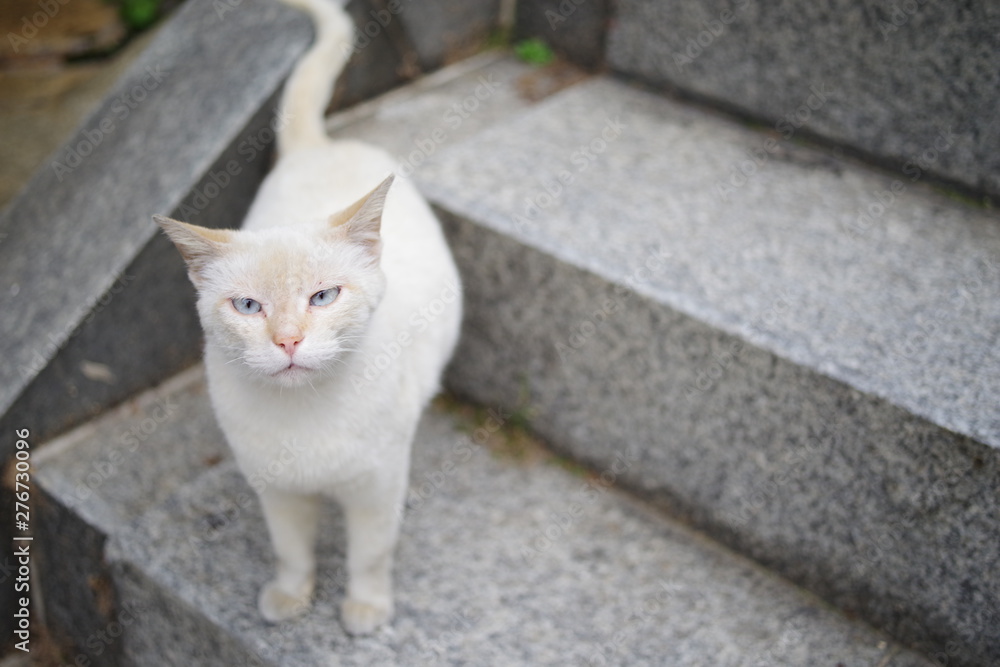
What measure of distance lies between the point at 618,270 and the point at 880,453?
67cm

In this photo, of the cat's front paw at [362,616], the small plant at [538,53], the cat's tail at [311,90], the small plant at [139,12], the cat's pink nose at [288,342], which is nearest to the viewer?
the cat's pink nose at [288,342]

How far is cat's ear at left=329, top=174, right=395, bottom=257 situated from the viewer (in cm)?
140

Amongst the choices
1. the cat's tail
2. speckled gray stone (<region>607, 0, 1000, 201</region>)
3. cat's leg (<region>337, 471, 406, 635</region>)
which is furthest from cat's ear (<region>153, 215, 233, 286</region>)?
speckled gray stone (<region>607, 0, 1000, 201</region>)

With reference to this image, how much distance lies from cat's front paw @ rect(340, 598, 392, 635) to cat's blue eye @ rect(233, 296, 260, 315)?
720 mm

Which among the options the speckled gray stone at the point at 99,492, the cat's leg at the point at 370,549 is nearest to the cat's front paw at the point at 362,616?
the cat's leg at the point at 370,549

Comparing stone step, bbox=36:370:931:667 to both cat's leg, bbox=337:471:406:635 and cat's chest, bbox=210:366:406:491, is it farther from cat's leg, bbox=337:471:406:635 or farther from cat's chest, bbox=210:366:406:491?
cat's chest, bbox=210:366:406:491

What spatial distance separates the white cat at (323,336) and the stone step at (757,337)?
28 centimetres

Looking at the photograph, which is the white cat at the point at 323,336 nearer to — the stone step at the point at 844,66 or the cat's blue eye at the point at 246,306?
the cat's blue eye at the point at 246,306

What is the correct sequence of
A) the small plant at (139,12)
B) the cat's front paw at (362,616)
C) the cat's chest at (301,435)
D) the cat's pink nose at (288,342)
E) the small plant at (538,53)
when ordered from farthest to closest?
the small plant at (139,12), the small plant at (538,53), the cat's front paw at (362,616), the cat's chest at (301,435), the cat's pink nose at (288,342)

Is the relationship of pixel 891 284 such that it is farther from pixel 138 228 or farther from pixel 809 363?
pixel 138 228

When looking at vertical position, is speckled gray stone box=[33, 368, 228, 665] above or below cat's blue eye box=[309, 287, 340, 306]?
below

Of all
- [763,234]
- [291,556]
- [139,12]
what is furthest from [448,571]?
[139,12]

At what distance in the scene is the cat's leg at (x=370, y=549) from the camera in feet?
5.47

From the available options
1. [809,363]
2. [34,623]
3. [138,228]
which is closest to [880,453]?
[809,363]
